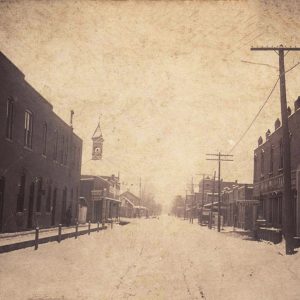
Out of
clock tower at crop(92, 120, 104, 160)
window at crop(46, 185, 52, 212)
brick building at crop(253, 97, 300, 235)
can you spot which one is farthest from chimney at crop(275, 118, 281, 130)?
clock tower at crop(92, 120, 104, 160)

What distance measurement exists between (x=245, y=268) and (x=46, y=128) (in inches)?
808

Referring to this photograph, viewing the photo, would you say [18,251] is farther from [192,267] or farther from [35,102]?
[35,102]

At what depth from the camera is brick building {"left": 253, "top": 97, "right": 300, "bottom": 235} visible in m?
26.2

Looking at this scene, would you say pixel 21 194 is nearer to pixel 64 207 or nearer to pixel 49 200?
pixel 49 200

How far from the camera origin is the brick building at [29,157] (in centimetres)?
2339

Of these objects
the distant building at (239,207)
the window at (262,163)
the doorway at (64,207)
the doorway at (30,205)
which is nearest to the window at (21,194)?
the doorway at (30,205)

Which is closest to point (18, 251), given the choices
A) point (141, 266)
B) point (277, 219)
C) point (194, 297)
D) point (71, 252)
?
point (71, 252)

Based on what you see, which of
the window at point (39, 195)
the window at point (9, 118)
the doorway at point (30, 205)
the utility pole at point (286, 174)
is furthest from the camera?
the window at point (39, 195)

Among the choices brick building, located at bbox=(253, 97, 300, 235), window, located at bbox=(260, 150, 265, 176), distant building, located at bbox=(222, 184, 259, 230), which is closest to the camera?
brick building, located at bbox=(253, 97, 300, 235)

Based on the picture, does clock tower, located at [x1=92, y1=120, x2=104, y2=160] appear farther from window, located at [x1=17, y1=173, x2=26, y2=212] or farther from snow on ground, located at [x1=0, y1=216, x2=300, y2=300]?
snow on ground, located at [x1=0, y1=216, x2=300, y2=300]

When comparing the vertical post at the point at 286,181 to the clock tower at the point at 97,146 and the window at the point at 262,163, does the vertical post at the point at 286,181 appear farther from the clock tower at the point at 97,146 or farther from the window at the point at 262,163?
the clock tower at the point at 97,146

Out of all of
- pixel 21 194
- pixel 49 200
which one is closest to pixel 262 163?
pixel 49 200

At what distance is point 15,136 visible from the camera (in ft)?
81.7

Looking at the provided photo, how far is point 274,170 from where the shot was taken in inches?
1256
